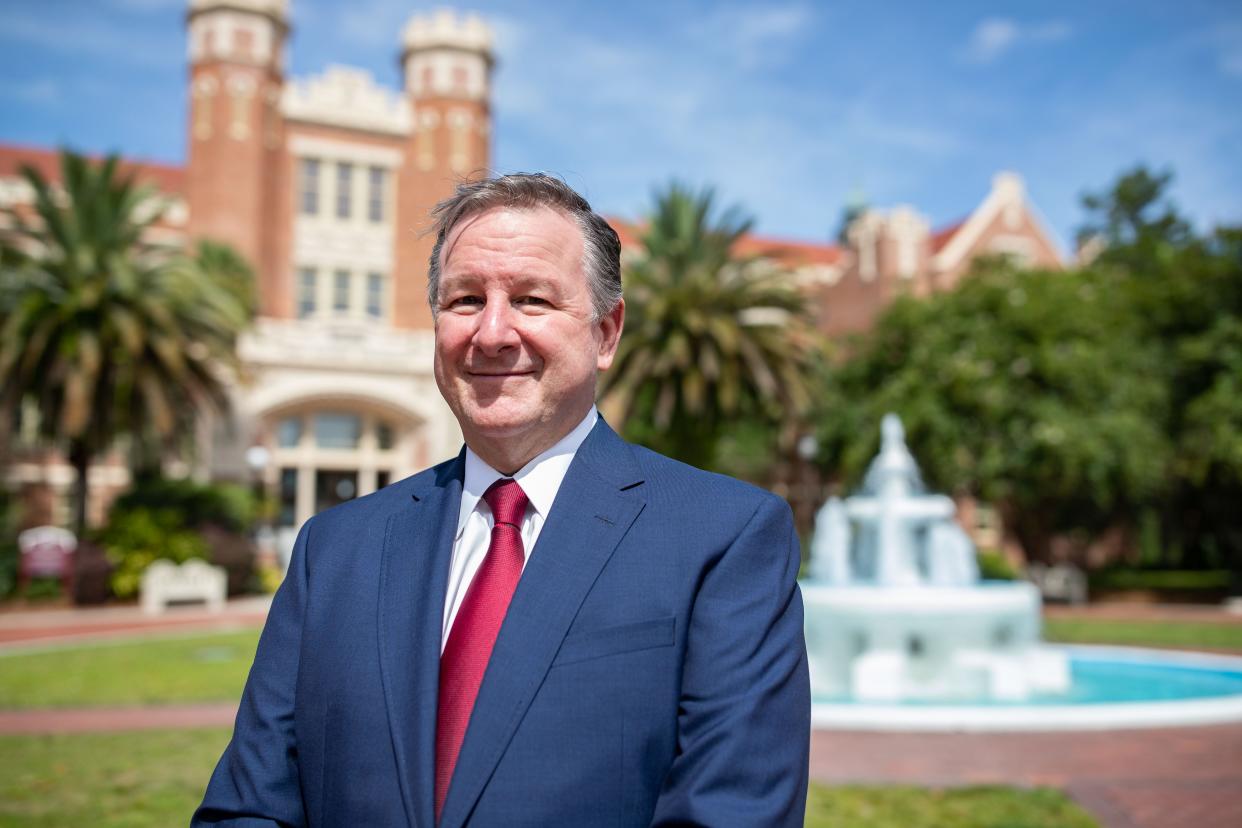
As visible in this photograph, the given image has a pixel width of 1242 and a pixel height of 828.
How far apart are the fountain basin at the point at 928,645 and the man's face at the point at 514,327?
33.0 ft

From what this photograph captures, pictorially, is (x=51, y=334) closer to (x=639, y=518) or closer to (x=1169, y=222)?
(x=639, y=518)

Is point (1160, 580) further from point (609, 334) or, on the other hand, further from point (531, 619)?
point (531, 619)

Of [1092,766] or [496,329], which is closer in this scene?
[496,329]

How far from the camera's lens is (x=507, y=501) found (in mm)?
2094

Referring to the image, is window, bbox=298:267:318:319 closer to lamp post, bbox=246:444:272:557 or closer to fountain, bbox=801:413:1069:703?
lamp post, bbox=246:444:272:557

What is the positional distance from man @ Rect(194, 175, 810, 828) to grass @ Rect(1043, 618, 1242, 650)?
17.4 metres

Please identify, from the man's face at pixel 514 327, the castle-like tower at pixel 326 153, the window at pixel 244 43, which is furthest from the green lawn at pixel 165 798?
the window at pixel 244 43

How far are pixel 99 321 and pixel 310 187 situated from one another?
16.6 metres

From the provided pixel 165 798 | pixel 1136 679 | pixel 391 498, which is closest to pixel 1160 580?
pixel 1136 679

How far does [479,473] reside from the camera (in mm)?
2158

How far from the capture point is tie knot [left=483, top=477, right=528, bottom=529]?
2.08m

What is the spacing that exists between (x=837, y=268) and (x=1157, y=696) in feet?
117

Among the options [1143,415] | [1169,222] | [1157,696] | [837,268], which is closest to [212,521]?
[1157,696]

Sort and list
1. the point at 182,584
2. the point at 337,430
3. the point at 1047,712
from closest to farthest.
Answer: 1. the point at 1047,712
2. the point at 182,584
3. the point at 337,430
